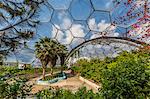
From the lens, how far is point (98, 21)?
30047mm

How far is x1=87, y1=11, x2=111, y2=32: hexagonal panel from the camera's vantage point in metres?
29.2

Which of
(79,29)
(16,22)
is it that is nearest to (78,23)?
(79,29)

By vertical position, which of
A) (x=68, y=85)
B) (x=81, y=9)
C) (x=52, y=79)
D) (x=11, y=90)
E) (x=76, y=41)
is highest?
(x=81, y=9)

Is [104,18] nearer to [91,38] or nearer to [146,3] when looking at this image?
[91,38]

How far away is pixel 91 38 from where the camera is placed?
30.8 m

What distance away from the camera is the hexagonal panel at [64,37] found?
100 ft

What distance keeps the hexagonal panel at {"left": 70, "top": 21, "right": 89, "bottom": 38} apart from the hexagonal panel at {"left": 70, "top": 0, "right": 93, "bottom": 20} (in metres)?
0.50

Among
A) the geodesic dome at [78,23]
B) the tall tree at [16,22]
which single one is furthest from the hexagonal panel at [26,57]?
the tall tree at [16,22]

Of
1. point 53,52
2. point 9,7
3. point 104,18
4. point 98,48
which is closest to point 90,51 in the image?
point 98,48

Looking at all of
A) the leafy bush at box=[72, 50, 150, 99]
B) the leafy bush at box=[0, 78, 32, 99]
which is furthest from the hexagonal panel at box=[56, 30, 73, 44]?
the leafy bush at box=[0, 78, 32, 99]

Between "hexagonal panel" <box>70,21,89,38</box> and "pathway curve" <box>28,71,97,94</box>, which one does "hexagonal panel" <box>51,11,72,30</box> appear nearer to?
"hexagonal panel" <box>70,21,89,38</box>

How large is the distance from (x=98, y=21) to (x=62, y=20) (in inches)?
112

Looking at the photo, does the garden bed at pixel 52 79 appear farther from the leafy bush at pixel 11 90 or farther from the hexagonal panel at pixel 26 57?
the leafy bush at pixel 11 90

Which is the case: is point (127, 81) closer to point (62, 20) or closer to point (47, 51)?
point (47, 51)
